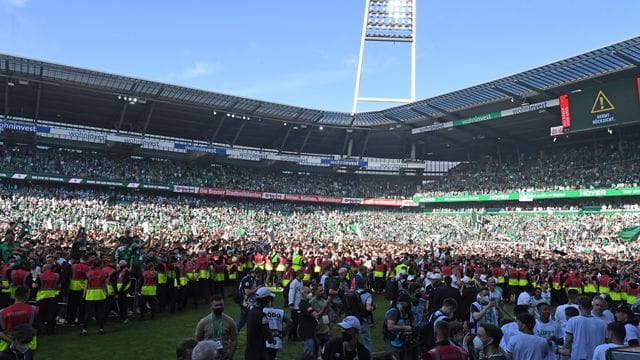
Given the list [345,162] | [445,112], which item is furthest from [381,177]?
[445,112]

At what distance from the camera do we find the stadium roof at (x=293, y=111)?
1401 inches

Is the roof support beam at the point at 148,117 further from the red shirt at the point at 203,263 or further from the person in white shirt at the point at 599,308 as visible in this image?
the person in white shirt at the point at 599,308

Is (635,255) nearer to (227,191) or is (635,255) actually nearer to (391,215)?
(391,215)

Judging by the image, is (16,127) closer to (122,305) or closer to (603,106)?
(122,305)

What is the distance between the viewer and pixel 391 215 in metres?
56.8

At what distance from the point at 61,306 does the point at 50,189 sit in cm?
3253

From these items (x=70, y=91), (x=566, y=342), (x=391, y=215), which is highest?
(x=70, y=91)

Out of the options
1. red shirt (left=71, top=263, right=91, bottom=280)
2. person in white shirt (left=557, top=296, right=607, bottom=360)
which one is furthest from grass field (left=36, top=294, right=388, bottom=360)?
person in white shirt (left=557, top=296, right=607, bottom=360)

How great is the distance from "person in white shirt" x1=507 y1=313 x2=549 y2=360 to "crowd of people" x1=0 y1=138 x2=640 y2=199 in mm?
41550

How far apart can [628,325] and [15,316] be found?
371 inches

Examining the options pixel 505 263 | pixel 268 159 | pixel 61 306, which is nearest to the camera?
pixel 61 306

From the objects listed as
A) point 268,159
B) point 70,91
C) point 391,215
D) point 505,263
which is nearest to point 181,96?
point 70,91

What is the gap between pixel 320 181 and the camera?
2334 inches

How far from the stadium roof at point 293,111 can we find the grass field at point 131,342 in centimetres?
3003
